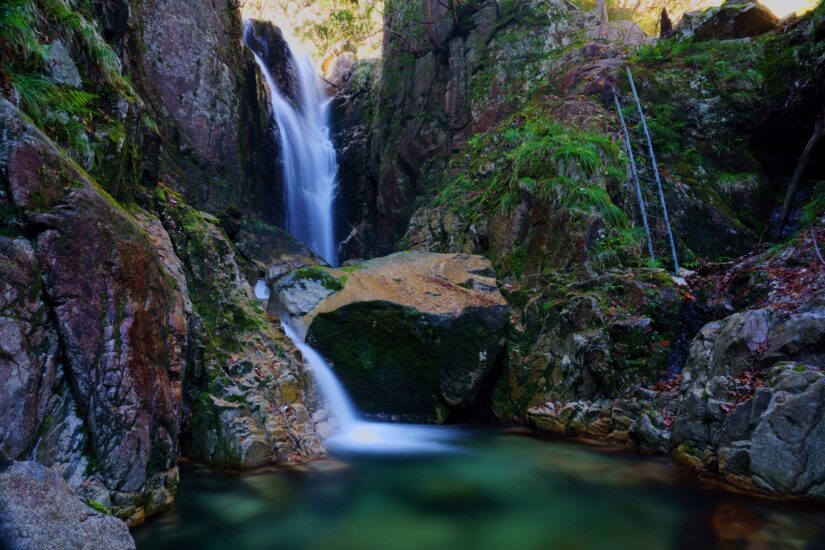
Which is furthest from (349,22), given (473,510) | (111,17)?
(473,510)

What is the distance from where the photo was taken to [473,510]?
164 inches

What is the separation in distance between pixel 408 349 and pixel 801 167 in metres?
7.50

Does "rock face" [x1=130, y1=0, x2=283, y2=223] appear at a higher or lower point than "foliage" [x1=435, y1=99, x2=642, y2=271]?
higher

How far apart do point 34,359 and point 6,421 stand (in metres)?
0.39

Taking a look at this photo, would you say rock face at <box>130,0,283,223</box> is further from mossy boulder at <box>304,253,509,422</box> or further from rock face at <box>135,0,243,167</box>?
mossy boulder at <box>304,253,509,422</box>

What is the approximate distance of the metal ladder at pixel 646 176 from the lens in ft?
30.7

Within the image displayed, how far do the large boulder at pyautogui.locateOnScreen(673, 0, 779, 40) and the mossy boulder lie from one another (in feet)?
34.6

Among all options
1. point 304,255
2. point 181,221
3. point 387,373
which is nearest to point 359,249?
point 304,255

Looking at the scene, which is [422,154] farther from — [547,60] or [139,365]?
[139,365]

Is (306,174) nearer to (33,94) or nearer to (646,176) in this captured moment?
(646,176)

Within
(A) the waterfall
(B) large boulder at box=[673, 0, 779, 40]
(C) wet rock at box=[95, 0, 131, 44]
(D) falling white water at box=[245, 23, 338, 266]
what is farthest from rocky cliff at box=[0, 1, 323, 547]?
(B) large boulder at box=[673, 0, 779, 40]

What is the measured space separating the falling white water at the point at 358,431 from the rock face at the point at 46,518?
11.8 feet

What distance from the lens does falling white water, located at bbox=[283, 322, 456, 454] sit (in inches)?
246

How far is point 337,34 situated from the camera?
25109mm
